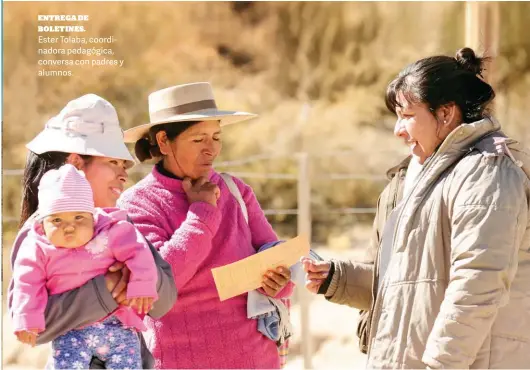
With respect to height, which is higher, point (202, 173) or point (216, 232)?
point (202, 173)

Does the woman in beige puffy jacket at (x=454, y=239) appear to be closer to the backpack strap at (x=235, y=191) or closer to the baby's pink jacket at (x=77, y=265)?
the backpack strap at (x=235, y=191)

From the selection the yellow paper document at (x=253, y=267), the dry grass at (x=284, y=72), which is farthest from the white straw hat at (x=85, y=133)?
the dry grass at (x=284, y=72)

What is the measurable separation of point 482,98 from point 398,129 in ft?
0.94

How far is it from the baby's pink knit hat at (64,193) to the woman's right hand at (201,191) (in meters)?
0.61

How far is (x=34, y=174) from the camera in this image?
257cm

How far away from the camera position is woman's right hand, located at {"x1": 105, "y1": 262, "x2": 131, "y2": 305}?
7.76ft

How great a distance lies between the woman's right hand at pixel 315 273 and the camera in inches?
121

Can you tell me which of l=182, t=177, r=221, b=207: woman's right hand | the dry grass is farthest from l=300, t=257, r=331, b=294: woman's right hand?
the dry grass

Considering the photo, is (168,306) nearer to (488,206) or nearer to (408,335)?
(408,335)

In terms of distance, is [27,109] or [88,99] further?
[27,109]

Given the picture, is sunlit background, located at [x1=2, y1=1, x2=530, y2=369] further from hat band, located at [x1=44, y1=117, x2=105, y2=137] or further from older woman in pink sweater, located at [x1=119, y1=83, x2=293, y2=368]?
hat band, located at [x1=44, y1=117, x2=105, y2=137]

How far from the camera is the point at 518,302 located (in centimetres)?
255

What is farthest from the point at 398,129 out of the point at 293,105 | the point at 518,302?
the point at 293,105

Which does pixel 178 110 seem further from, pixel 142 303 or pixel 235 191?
pixel 142 303
